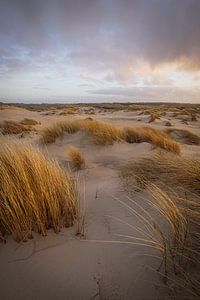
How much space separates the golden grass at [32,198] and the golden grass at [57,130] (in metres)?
4.07

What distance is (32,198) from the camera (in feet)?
6.14

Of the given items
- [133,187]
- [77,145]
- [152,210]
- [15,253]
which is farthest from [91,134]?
[15,253]

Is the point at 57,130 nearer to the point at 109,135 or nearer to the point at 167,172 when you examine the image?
the point at 109,135

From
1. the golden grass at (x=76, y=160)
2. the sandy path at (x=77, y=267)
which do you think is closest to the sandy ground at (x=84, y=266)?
the sandy path at (x=77, y=267)

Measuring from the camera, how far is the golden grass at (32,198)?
183 cm

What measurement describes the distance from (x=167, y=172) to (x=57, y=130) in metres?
4.37

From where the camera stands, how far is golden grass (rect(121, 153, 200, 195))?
2.54m

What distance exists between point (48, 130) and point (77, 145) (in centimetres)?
132

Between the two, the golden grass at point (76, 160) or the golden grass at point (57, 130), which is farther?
the golden grass at point (57, 130)

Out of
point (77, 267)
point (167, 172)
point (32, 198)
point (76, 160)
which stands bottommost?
point (77, 267)

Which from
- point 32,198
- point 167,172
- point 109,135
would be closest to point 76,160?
point 167,172

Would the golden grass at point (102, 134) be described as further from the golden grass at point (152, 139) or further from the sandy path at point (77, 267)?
the sandy path at point (77, 267)

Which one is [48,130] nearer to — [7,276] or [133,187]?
[133,187]

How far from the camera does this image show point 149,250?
5.54 ft
